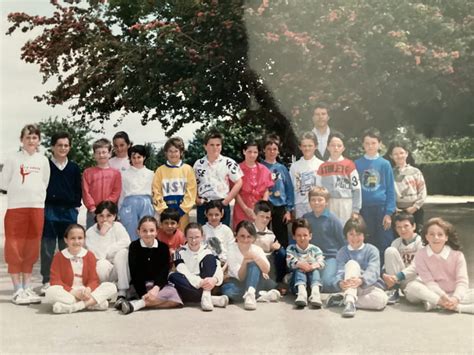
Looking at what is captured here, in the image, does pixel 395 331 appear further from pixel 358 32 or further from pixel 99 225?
pixel 358 32

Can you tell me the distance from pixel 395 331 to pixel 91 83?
26.0ft

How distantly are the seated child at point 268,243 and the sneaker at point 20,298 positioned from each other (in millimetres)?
2113

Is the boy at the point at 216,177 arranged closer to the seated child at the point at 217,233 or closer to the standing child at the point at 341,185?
the seated child at the point at 217,233

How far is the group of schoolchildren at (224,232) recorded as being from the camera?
5.36 metres

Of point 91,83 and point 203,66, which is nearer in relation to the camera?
point 203,66

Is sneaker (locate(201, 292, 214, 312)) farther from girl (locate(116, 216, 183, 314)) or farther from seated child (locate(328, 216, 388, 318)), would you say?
seated child (locate(328, 216, 388, 318))

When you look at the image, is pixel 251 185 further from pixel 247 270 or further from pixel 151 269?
pixel 151 269

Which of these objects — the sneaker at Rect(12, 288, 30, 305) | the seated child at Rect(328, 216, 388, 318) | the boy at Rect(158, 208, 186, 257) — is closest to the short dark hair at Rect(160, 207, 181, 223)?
the boy at Rect(158, 208, 186, 257)

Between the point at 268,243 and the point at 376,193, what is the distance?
1.20m

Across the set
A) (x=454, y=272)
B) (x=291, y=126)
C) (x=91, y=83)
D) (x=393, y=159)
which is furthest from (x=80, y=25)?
(x=454, y=272)

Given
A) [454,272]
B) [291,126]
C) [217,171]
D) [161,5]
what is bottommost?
[454,272]

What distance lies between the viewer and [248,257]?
5633mm

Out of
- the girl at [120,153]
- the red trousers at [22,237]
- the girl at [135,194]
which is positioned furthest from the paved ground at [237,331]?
the girl at [120,153]

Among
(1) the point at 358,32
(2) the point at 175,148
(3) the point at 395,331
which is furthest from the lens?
(1) the point at 358,32
